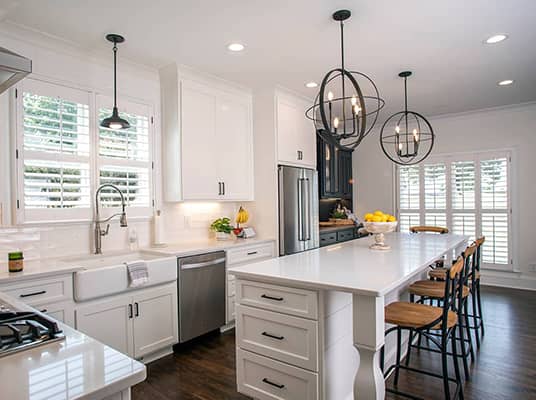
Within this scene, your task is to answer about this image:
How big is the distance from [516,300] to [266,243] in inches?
133

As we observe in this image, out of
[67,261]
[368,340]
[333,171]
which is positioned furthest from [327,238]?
[368,340]

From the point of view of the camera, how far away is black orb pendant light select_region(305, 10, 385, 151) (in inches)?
88.7

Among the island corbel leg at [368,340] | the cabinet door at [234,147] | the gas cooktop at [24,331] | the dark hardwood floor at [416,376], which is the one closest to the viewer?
the gas cooktop at [24,331]

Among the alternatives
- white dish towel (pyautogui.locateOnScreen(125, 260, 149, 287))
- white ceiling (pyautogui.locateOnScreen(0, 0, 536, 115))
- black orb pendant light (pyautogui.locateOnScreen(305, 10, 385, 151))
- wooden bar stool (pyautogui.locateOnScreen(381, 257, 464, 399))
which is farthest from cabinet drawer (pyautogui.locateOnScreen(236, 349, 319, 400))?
white ceiling (pyautogui.locateOnScreen(0, 0, 536, 115))

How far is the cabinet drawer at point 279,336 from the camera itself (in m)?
1.92

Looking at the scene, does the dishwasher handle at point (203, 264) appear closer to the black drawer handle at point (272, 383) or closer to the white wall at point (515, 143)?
the black drawer handle at point (272, 383)

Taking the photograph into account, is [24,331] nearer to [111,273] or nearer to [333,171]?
[111,273]

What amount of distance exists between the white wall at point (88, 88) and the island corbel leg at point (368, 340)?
245cm

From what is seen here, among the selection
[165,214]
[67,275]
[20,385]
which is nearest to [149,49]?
[165,214]

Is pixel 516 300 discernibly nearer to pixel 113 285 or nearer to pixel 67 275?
pixel 113 285

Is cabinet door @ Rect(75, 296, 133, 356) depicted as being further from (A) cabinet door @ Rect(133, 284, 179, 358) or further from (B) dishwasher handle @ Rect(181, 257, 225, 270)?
(B) dishwasher handle @ Rect(181, 257, 225, 270)

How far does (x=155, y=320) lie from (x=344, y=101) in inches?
88.5

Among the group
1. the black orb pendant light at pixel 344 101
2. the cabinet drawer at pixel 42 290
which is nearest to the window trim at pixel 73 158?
the cabinet drawer at pixel 42 290

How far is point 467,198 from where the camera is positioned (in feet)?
18.4
